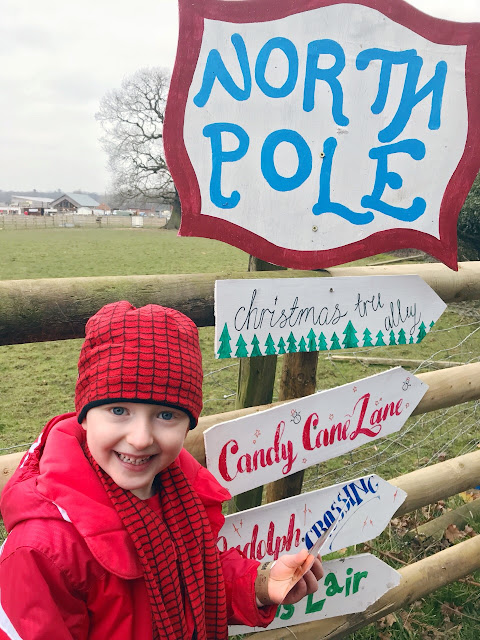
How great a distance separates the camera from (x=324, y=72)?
4.65 feet

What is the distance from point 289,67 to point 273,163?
23 centimetres

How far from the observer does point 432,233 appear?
1646 millimetres

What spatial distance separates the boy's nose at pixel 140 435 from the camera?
1016 millimetres

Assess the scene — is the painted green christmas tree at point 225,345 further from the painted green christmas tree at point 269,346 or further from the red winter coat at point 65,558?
the red winter coat at point 65,558

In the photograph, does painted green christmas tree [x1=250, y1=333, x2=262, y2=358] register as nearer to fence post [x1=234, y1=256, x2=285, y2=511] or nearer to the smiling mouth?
fence post [x1=234, y1=256, x2=285, y2=511]

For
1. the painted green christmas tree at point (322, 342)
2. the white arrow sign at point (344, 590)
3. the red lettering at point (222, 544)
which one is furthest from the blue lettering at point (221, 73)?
the white arrow sign at point (344, 590)

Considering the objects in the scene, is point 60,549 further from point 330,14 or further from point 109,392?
point 330,14

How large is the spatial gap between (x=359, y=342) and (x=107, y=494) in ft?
2.91

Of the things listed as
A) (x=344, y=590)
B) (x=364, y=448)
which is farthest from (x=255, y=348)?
(x=364, y=448)

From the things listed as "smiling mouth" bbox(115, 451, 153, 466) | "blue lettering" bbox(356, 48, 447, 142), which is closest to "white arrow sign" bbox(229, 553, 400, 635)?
"smiling mouth" bbox(115, 451, 153, 466)

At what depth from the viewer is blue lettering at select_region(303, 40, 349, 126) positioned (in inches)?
55.0

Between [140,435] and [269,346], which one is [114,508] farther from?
[269,346]

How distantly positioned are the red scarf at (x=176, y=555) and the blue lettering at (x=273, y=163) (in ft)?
2.46

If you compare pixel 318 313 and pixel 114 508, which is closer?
pixel 114 508
